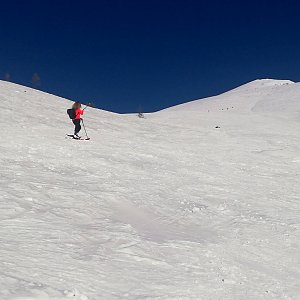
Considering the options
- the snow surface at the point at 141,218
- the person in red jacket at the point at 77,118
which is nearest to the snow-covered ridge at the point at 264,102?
the snow surface at the point at 141,218

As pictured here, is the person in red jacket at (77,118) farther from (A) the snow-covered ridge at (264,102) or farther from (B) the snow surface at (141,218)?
(A) the snow-covered ridge at (264,102)

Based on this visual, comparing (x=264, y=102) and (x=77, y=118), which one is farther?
(x=264, y=102)

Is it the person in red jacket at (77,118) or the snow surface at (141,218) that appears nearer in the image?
the snow surface at (141,218)

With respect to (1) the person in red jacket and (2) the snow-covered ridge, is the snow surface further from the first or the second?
(2) the snow-covered ridge

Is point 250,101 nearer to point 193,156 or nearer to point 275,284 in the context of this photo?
point 193,156

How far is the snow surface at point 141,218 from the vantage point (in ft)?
18.6

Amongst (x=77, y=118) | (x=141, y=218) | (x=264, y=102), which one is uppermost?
(x=264, y=102)

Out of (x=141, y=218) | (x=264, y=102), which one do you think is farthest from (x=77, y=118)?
(x=264, y=102)

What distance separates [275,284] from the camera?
6.45 meters

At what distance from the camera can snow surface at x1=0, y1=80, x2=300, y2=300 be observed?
5.67 m

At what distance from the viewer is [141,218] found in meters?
9.16

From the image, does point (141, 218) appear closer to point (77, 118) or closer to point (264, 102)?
point (77, 118)

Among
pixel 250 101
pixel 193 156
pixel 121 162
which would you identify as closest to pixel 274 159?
pixel 193 156

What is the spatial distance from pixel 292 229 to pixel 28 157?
810cm
